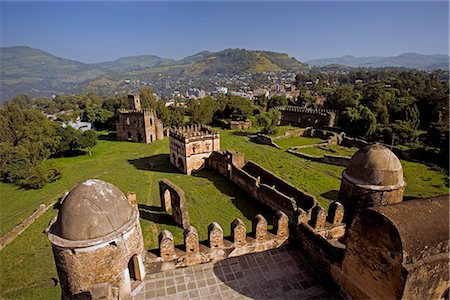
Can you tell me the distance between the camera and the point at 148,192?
26219 mm

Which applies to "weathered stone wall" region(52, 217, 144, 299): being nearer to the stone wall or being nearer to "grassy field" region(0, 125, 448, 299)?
"grassy field" region(0, 125, 448, 299)

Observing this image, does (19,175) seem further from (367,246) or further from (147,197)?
(367,246)

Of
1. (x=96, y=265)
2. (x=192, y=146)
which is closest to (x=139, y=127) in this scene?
(x=192, y=146)

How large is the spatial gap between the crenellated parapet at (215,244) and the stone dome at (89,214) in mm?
1968

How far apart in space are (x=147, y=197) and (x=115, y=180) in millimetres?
6616

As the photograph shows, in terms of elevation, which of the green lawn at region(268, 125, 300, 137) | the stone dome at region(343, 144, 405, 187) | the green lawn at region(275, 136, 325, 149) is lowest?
the green lawn at region(275, 136, 325, 149)

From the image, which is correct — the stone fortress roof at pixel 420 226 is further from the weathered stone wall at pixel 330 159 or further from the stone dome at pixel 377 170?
the weathered stone wall at pixel 330 159

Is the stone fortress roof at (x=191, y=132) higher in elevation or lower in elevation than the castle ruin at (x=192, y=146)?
higher

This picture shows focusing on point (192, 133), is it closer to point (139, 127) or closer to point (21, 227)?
point (21, 227)

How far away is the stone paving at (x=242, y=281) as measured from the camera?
8141 mm

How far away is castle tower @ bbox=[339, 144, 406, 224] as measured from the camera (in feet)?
37.3

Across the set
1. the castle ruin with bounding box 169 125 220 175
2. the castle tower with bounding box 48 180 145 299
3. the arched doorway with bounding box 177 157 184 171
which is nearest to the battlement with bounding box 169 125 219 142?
the castle ruin with bounding box 169 125 220 175

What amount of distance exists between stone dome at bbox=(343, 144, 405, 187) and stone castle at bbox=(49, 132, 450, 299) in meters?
0.04

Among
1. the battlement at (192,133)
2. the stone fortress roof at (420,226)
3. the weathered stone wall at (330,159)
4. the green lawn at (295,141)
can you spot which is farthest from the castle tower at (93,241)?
the green lawn at (295,141)
